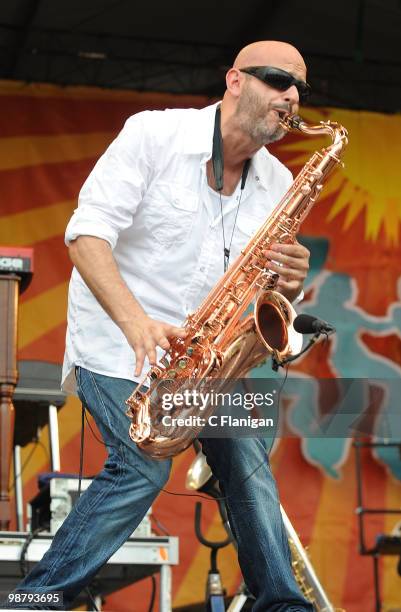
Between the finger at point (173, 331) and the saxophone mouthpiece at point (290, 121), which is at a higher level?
the saxophone mouthpiece at point (290, 121)

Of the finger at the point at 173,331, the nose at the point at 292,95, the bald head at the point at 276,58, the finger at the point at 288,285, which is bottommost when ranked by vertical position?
the finger at the point at 173,331

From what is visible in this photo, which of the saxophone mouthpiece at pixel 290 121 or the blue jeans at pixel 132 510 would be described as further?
A: the saxophone mouthpiece at pixel 290 121

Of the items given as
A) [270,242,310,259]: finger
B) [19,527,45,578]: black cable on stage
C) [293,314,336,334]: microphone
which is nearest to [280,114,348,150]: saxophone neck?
[270,242,310,259]: finger

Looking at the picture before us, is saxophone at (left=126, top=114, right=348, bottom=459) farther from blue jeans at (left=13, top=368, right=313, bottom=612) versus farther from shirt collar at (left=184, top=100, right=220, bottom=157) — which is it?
shirt collar at (left=184, top=100, right=220, bottom=157)

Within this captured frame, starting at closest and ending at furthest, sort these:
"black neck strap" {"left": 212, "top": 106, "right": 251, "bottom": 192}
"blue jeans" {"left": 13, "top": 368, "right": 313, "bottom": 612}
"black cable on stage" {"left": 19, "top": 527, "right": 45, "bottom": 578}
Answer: "blue jeans" {"left": 13, "top": 368, "right": 313, "bottom": 612}, "black neck strap" {"left": 212, "top": 106, "right": 251, "bottom": 192}, "black cable on stage" {"left": 19, "top": 527, "right": 45, "bottom": 578}

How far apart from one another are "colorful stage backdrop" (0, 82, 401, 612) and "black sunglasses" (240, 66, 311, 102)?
414 centimetres

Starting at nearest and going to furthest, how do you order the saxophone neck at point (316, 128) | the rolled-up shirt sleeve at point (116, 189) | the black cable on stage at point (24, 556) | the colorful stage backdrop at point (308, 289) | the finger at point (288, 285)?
the rolled-up shirt sleeve at point (116, 189)
the finger at point (288, 285)
the saxophone neck at point (316, 128)
the black cable on stage at point (24, 556)
the colorful stage backdrop at point (308, 289)

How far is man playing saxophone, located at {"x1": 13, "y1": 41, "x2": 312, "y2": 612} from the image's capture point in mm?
3617

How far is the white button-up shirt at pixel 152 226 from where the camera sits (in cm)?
386

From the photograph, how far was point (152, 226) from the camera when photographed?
400 centimetres

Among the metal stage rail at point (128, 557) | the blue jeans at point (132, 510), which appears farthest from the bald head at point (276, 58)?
the metal stage rail at point (128, 557)

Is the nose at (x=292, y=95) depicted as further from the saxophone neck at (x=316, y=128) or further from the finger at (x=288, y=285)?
the finger at (x=288, y=285)

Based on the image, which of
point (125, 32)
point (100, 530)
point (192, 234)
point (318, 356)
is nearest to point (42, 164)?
point (125, 32)

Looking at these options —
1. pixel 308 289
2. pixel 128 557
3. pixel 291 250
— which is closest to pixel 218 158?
pixel 291 250
